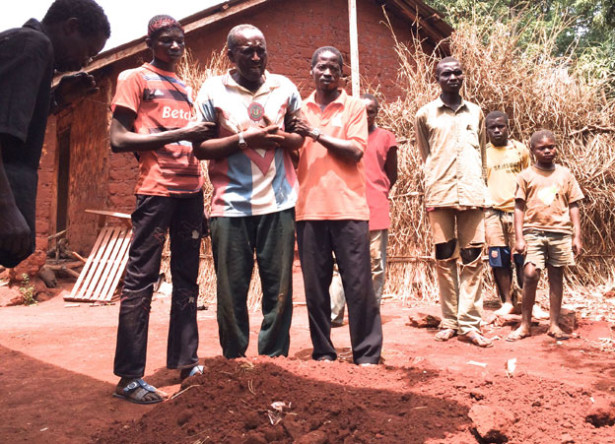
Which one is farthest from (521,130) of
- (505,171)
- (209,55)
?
(209,55)

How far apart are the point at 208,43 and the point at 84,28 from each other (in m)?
6.63

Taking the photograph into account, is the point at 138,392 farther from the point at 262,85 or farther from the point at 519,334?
the point at 519,334

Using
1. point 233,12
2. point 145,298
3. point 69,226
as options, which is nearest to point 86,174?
point 69,226

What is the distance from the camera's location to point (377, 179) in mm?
4457

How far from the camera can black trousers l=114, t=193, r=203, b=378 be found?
2779mm

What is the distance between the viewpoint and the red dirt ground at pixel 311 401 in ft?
6.84

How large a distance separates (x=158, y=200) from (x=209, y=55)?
6054 mm

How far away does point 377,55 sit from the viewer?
375 inches

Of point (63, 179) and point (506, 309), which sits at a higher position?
point (63, 179)

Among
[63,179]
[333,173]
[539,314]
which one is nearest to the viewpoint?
[333,173]

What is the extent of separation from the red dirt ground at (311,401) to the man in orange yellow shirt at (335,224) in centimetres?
29

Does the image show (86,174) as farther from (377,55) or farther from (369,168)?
(369,168)

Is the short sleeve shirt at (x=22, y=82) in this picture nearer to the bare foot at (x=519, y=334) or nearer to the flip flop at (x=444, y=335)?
the flip flop at (x=444, y=335)

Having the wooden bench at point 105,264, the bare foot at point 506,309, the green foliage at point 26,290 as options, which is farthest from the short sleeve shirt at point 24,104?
the green foliage at point 26,290
